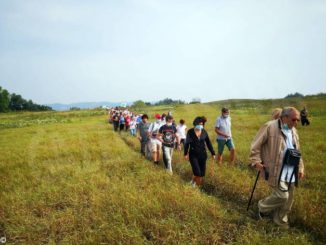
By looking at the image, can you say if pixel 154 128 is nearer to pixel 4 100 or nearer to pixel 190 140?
pixel 190 140

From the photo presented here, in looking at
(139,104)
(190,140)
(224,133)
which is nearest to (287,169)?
(190,140)

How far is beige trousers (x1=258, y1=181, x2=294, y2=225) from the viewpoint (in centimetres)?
512

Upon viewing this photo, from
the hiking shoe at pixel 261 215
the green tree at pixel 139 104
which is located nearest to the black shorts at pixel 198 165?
the hiking shoe at pixel 261 215

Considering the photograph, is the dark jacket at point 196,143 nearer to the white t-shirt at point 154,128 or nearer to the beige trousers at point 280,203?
the beige trousers at point 280,203

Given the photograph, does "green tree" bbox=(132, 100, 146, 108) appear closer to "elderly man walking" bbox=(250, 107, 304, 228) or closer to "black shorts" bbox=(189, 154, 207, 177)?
"black shorts" bbox=(189, 154, 207, 177)

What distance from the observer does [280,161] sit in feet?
16.8

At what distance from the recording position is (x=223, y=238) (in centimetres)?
491

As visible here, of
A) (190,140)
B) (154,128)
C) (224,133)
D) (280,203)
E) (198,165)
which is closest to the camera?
(280,203)

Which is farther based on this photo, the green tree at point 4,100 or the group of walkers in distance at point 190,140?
the green tree at point 4,100

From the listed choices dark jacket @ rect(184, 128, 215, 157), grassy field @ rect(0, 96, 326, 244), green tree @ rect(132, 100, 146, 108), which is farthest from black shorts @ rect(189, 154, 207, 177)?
green tree @ rect(132, 100, 146, 108)

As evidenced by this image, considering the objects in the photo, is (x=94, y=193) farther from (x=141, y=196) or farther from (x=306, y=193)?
(x=306, y=193)

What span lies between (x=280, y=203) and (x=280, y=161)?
0.81 meters

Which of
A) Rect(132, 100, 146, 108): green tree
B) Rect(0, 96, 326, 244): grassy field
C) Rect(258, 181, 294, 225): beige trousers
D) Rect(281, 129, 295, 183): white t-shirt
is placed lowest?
Rect(0, 96, 326, 244): grassy field

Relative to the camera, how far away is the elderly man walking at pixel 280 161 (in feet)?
16.6
